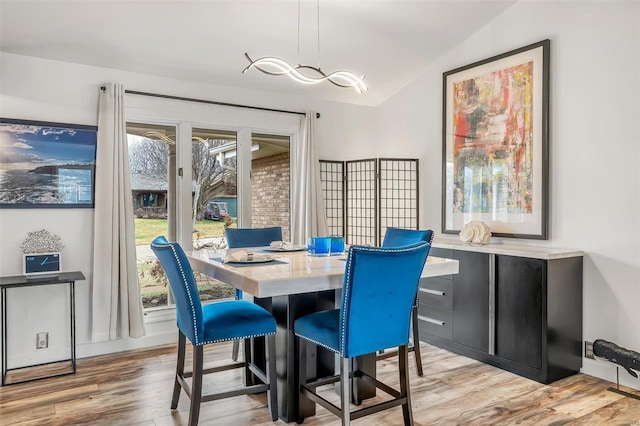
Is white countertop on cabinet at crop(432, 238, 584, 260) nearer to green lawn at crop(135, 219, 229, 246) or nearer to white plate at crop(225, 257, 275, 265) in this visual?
white plate at crop(225, 257, 275, 265)

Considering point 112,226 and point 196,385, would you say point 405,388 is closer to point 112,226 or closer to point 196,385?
point 196,385

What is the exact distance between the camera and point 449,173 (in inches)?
170

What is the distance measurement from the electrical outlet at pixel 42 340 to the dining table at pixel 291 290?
159 cm

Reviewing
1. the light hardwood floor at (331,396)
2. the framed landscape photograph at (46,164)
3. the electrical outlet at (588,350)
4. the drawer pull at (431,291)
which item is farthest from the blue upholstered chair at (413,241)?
the framed landscape photograph at (46,164)

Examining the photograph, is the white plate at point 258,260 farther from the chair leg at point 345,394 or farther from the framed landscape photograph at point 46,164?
the framed landscape photograph at point 46,164

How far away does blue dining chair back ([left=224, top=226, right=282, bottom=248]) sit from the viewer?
11.7ft

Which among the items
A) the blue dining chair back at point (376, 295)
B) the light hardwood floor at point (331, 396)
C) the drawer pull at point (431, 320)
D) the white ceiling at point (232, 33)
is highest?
the white ceiling at point (232, 33)

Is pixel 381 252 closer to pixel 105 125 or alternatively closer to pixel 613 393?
pixel 613 393

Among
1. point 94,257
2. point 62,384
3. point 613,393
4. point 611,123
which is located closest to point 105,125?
point 94,257

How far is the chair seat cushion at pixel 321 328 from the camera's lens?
220 cm

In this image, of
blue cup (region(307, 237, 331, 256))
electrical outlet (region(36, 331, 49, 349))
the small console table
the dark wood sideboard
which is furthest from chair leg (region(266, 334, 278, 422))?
electrical outlet (region(36, 331, 49, 349))

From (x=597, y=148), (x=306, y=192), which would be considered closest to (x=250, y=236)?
(x=306, y=192)

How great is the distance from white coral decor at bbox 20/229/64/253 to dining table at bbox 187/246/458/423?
1.37 m

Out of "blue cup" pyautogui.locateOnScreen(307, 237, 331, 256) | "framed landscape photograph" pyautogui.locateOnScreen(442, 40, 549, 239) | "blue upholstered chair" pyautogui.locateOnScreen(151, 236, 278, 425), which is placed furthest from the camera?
"framed landscape photograph" pyautogui.locateOnScreen(442, 40, 549, 239)
